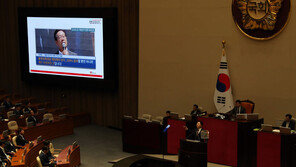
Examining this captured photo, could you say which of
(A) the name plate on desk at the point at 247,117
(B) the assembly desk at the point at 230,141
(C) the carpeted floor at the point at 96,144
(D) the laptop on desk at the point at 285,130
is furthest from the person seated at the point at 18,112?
(D) the laptop on desk at the point at 285,130

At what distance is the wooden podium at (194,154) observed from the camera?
9398mm

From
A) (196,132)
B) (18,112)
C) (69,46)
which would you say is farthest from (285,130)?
(69,46)

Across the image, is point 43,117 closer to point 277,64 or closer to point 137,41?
point 137,41

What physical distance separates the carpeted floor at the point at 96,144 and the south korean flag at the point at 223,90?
2.28m

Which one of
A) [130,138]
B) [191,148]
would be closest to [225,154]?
[191,148]

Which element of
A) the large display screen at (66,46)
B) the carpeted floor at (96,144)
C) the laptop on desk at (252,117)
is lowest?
the carpeted floor at (96,144)

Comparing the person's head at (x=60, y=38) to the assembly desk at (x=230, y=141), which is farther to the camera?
the person's head at (x=60, y=38)

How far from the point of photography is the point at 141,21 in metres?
14.9

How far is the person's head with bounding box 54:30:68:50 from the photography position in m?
16.5

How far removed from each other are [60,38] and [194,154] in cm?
884

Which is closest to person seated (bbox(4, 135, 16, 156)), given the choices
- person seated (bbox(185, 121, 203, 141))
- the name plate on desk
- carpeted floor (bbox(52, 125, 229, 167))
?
carpeted floor (bbox(52, 125, 229, 167))

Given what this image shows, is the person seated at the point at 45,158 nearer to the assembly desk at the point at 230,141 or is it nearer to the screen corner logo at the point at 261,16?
the assembly desk at the point at 230,141

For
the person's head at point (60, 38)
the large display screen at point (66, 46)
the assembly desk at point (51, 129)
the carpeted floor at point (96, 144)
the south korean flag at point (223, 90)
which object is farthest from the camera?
the person's head at point (60, 38)

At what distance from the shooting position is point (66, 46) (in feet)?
54.3
